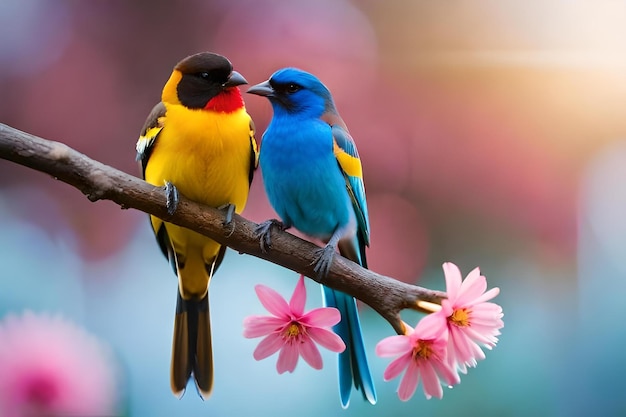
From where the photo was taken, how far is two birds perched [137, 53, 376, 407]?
974mm

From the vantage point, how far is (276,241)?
3.12 ft

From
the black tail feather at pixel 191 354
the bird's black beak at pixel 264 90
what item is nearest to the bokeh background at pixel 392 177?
the black tail feather at pixel 191 354

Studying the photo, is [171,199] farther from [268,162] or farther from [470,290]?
[470,290]

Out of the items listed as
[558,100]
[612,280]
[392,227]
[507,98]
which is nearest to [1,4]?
[392,227]

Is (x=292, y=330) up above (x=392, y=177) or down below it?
below

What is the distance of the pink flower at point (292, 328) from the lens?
879 mm

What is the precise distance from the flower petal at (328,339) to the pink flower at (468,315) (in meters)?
0.14

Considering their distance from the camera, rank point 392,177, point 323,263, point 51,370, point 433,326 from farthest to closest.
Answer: point 392,177 < point 51,370 < point 323,263 < point 433,326

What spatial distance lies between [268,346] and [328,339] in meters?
0.08

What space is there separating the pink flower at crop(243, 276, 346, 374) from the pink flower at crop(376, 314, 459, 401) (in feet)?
0.22

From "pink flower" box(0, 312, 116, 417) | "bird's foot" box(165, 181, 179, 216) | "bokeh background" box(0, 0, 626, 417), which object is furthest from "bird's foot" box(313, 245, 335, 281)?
"pink flower" box(0, 312, 116, 417)

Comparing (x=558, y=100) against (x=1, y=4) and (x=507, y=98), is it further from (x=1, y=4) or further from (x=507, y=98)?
(x=1, y=4)

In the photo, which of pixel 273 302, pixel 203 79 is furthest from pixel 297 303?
pixel 203 79

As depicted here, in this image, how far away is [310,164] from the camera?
101cm
